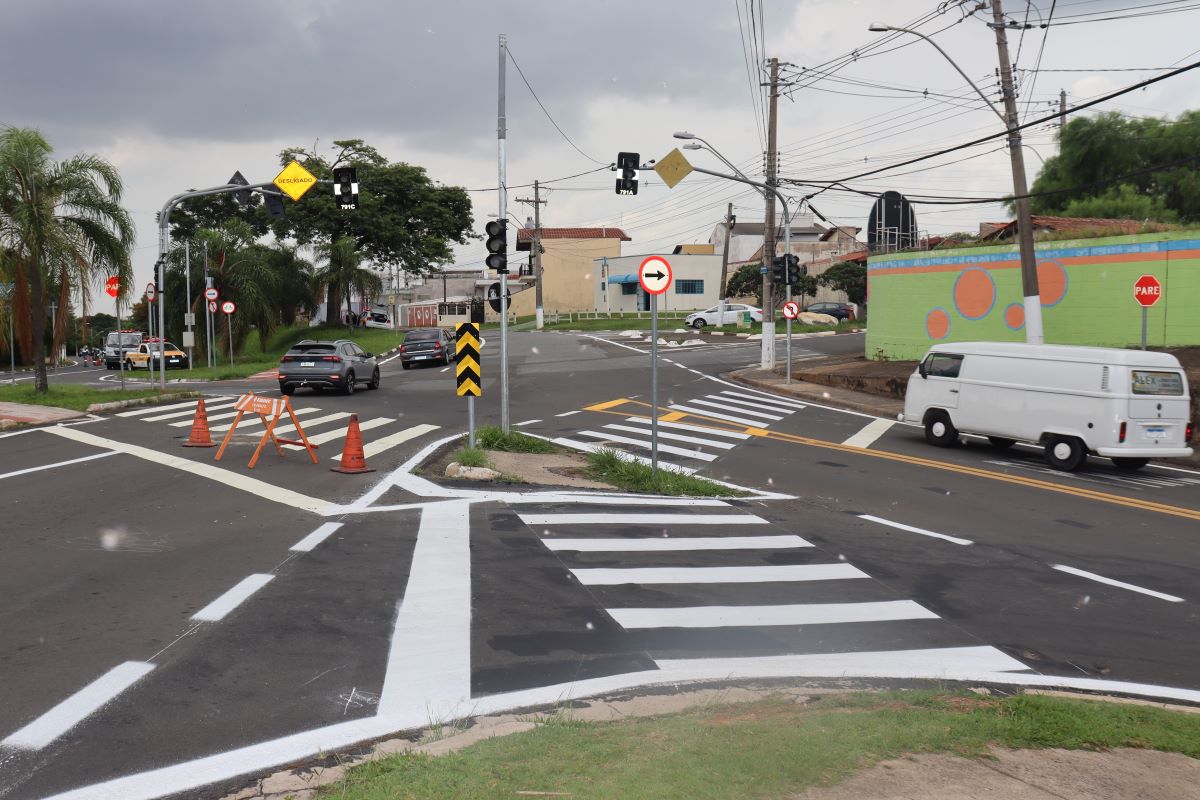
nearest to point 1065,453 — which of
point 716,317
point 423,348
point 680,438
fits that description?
point 680,438

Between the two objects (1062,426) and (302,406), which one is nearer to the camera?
(1062,426)

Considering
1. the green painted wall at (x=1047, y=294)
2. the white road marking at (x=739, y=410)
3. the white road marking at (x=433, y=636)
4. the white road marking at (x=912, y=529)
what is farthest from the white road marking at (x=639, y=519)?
the green painted wall at (x=1047, y=294)

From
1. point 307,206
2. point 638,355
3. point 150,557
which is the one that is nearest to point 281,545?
point 150,557

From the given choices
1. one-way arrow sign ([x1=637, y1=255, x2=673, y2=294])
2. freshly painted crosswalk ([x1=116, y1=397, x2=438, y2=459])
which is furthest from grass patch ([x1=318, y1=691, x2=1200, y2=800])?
freshly painted crosswalk ([x1=116, y1=397, x2=438, y2=459])

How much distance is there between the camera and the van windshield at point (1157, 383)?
52.7ft

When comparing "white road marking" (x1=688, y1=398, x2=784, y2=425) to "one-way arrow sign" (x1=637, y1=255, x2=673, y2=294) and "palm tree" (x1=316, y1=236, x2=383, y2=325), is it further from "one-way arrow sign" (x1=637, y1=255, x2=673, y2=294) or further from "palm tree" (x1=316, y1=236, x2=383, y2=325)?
"palm tree" (x1=316, y1=236, x2=383, y2=325)

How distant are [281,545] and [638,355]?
32813mm

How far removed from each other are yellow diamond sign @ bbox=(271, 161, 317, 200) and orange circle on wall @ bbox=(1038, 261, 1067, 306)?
1992 cm

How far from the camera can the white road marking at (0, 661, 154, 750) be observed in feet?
16.0

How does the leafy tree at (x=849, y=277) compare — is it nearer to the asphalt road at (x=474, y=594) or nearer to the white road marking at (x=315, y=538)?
the asphalt road at (x=474, y=594)

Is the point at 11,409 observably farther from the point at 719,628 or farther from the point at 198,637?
the point at 719,628

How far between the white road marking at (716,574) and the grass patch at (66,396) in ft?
59.3

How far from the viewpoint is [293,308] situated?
60.3 m

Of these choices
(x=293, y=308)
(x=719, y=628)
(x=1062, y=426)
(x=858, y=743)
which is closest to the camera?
(x=858, y=743)
